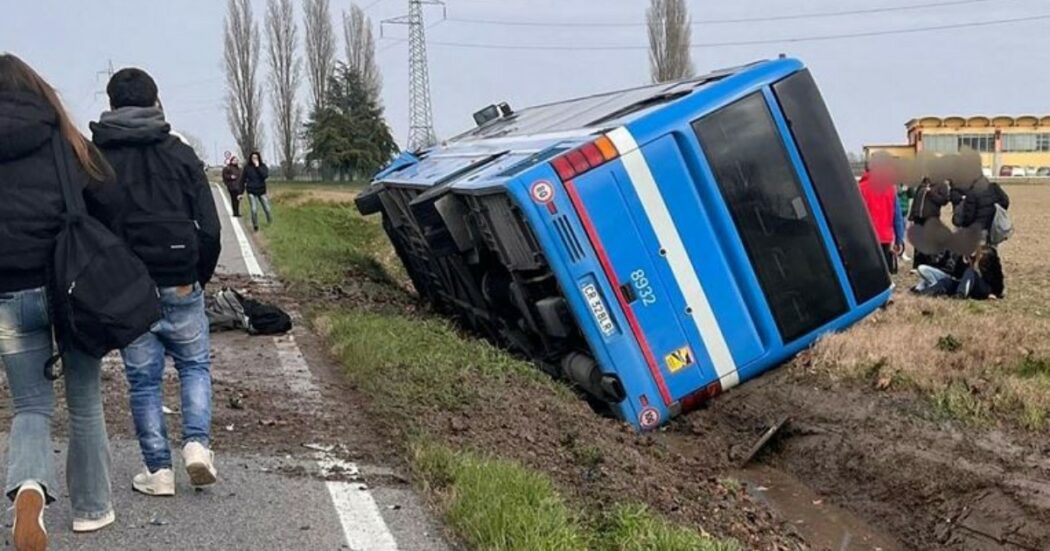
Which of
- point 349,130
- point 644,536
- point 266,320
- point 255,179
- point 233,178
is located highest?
point 644,536

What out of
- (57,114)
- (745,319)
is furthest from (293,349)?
(57,114)

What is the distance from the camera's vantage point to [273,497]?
4.24 m

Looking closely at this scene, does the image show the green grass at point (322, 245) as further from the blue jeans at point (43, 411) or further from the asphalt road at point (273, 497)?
the blue jeans at point (43, 411)

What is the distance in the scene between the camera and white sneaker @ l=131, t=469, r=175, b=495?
163 inches

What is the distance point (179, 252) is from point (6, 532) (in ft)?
3.80

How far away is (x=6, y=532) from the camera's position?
3756mm

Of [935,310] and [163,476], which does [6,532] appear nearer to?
[163,476]

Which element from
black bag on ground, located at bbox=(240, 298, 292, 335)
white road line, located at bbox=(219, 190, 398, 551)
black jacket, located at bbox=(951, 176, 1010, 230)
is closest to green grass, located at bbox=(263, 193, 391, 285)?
black bag on ground, located at bbox=(240, 298, 292, 335)

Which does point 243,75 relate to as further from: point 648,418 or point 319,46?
point 648,418

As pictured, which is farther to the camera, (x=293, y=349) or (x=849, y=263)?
(x=293, y=349)

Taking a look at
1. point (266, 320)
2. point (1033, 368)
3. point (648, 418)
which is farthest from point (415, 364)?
point (1033, 368)

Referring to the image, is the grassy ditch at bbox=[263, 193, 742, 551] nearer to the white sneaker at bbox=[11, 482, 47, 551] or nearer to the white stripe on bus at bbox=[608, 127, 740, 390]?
the white stripe on bus at bbox=[608, 127, 740, 390]

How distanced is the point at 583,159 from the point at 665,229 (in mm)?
647

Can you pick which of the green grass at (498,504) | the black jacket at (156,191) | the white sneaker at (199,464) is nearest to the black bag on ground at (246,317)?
the green grass at (498,504)
